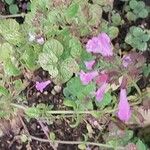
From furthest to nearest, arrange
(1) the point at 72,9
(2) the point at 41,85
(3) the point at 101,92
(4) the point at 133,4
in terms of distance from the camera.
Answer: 1. (4) the point at 133,4
2. (2) the point at 41,85
3. (3) the point at 101,92
4. (1) the point at 72,9

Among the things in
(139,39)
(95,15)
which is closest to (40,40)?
(95,15)

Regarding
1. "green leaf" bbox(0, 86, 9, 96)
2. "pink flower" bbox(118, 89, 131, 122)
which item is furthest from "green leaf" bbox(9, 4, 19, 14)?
"pink flower" bbox(118, 89, 131, 122)

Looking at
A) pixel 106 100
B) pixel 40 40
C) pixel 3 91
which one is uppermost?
pixel 40 40

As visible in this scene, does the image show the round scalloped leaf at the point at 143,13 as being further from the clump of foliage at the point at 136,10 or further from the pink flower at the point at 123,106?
the pink flower at the point at 123,106

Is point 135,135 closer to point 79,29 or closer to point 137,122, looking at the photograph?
point 137,122

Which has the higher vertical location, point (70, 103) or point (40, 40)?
point (40, 40)

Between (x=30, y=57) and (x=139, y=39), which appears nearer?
(x=30, y=57)

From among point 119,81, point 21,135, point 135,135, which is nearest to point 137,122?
point 135,135

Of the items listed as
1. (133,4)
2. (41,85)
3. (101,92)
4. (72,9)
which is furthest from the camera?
(133,4)

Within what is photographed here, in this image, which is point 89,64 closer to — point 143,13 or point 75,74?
point 75,74
